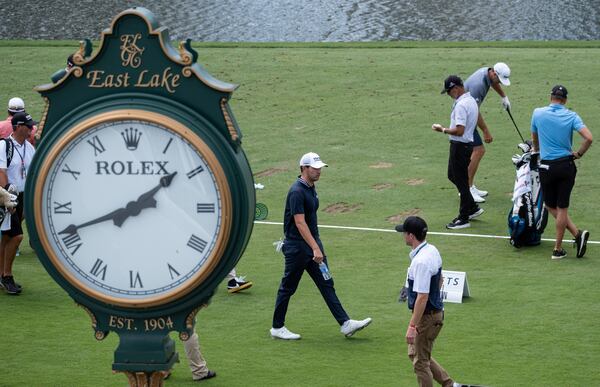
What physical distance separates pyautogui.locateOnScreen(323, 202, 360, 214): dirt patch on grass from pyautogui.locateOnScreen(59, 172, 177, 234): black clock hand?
11673 millimetres

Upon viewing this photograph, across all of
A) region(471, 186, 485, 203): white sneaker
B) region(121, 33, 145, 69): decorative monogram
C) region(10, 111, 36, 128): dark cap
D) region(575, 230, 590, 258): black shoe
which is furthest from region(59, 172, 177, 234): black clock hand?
region(471, 186, 485, 203): white sneaker

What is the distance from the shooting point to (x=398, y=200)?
58.9 feet

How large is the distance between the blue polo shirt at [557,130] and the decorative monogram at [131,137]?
956cm

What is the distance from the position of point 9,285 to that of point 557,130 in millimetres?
7253

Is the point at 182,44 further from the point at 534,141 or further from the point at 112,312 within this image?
the point at 534,141

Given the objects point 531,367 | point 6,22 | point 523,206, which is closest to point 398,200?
point 523,206

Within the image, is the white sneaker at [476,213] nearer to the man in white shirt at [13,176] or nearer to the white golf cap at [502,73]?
the white golf cap at [502,73]

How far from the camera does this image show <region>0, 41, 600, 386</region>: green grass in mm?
11258

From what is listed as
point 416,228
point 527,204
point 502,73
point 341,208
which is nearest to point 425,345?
point 416,228

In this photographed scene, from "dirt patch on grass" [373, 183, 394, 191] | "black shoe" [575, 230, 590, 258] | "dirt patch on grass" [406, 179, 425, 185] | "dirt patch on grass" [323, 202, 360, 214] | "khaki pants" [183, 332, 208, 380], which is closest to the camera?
"khaki pants" [183, 332, 208, 380]

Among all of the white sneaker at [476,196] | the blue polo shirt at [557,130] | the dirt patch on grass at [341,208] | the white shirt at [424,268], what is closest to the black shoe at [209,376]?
the white shirt at [424,268]

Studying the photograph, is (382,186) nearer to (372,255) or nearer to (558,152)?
(372,255)

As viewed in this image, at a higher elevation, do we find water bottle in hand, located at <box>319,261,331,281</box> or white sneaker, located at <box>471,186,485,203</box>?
white sneaker, located at <box>471,186,485,203</box>

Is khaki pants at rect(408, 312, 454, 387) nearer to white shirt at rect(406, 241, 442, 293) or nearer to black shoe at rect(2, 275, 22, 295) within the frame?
white shirt at rect(406, 241, 442, 293)
